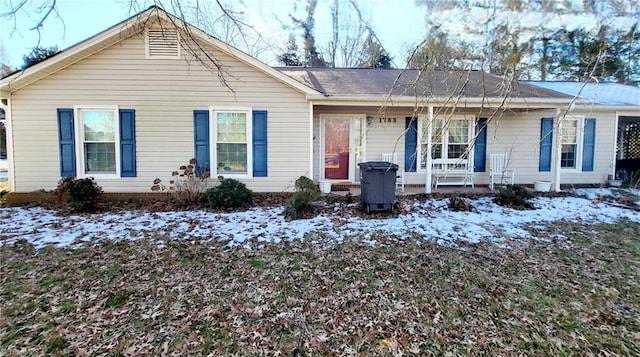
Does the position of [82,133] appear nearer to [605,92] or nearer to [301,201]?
[301,201]

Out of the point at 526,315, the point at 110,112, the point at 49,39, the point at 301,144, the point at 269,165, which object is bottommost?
the point at 526,315

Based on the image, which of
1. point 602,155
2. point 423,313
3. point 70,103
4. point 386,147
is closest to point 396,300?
point 423,313

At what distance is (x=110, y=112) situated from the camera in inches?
319

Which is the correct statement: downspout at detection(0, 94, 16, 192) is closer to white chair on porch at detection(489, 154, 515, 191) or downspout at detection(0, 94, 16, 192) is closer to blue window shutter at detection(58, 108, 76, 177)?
blue window shutter at detection(58, 108, 76, 177)

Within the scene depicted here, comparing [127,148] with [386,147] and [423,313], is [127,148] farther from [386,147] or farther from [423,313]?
[423,313]

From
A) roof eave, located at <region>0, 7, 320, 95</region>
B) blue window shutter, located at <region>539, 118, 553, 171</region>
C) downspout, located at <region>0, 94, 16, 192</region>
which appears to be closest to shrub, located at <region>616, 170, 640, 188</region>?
blue window shutter, located at <region>539, 118, 553, 171</region>

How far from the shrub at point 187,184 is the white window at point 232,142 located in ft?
1.52

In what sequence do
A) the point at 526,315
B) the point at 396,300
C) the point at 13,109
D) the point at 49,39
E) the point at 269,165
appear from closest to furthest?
the point at 526,315 → the point at 396,300 → the point at 49,39 → the point at 13,109 → the point at 269,165

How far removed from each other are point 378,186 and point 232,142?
3878mm

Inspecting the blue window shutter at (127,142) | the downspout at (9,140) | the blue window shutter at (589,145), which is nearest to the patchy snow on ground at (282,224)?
→ the downspout at (9,140)

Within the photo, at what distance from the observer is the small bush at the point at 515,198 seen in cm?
766

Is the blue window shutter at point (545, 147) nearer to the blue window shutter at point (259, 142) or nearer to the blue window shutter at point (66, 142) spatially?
the blue window shutter at point (259, 142)

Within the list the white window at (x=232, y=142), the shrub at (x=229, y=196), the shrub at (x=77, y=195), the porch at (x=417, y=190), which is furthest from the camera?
the porch at (x=417, y=190)

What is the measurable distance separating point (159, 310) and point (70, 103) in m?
6.94
